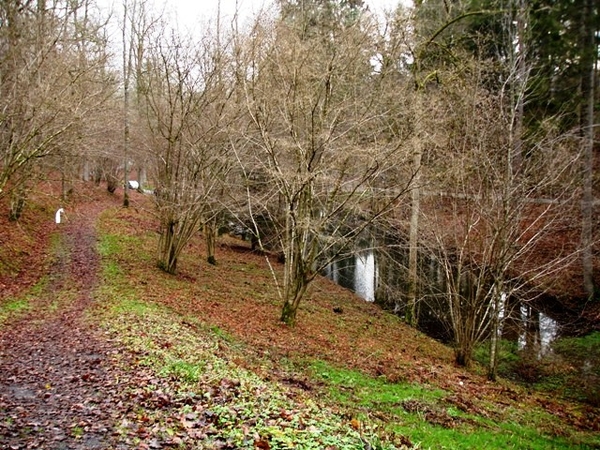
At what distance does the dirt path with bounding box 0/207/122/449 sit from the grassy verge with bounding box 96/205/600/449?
1.47ft

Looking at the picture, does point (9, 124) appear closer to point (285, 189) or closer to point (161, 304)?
point (161, 304)

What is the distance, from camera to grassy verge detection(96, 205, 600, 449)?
5.08 m

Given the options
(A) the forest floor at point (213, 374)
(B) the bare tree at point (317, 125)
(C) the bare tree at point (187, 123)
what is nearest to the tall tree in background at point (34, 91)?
(C) the bare tree at point (187, 123)

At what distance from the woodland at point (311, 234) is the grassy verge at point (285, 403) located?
0.18ft

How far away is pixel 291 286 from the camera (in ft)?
42.7

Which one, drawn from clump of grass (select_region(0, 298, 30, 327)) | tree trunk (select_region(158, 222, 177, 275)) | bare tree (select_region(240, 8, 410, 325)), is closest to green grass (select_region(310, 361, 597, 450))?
bare tree (select_region(240, 8, 410, 325))

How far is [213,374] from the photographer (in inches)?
280

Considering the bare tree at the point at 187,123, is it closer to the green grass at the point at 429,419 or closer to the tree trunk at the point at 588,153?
the green grass at the point at 429,419

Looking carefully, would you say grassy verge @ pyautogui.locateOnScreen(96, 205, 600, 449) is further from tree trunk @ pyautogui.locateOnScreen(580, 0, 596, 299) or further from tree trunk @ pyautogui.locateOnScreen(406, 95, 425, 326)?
tree trunk @ pyautogui.locateOnScreen(580, 0, 596, 299)

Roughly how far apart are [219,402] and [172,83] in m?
12.1

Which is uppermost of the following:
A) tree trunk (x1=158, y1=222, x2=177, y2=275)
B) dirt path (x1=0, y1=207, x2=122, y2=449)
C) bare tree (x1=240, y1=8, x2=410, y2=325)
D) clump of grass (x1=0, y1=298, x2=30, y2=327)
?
bare tree (x1=240, y1=8, x2=410, y2=325)

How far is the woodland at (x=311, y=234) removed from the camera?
6977 mm

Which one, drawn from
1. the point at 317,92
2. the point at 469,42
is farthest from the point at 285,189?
the point at 469,42

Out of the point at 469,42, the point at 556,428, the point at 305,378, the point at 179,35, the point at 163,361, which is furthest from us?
the point at 469,42
